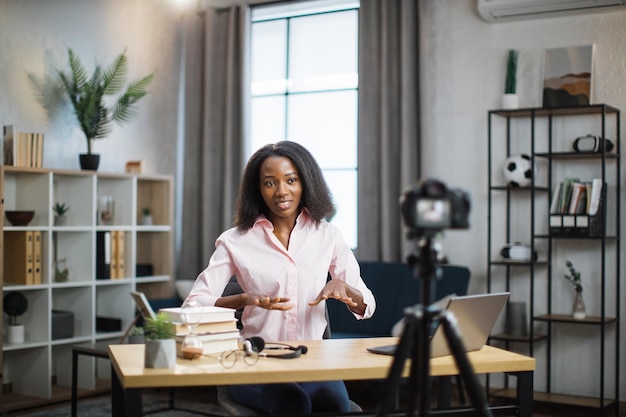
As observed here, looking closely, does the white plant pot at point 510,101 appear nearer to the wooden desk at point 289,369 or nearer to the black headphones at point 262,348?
the wooden desk at point 289,369

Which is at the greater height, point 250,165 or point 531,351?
point 250,165

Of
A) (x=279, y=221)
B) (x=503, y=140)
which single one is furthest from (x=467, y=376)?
(x=503, y=140)

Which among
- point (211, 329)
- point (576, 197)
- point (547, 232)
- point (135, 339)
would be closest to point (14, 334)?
point (135, 339)

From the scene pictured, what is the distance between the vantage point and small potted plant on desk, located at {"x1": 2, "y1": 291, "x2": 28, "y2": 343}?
5.07 metres

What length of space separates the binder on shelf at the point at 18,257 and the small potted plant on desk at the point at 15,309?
95mm

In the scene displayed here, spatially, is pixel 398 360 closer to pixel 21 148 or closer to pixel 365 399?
pixel 365 399

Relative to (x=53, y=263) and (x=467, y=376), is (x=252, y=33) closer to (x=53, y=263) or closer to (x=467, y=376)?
(x=53, y=263)

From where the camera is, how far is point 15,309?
200 inches

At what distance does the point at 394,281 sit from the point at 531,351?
0.95 meters

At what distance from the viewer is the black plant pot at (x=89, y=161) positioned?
554 cm

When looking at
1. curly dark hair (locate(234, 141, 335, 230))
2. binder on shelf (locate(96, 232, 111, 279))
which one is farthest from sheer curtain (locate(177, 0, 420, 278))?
curly dark hair (locate(234, 141, 335, 230))

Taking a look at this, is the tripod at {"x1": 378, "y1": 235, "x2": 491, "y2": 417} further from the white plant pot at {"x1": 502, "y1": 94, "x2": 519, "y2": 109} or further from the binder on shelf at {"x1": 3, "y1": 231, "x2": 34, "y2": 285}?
the binder on shelf at {"x1": 3, "y1": 231, "x2": 34, "y2": 285}

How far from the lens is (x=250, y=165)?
288 cm

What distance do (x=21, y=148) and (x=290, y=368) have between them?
11.5ft
